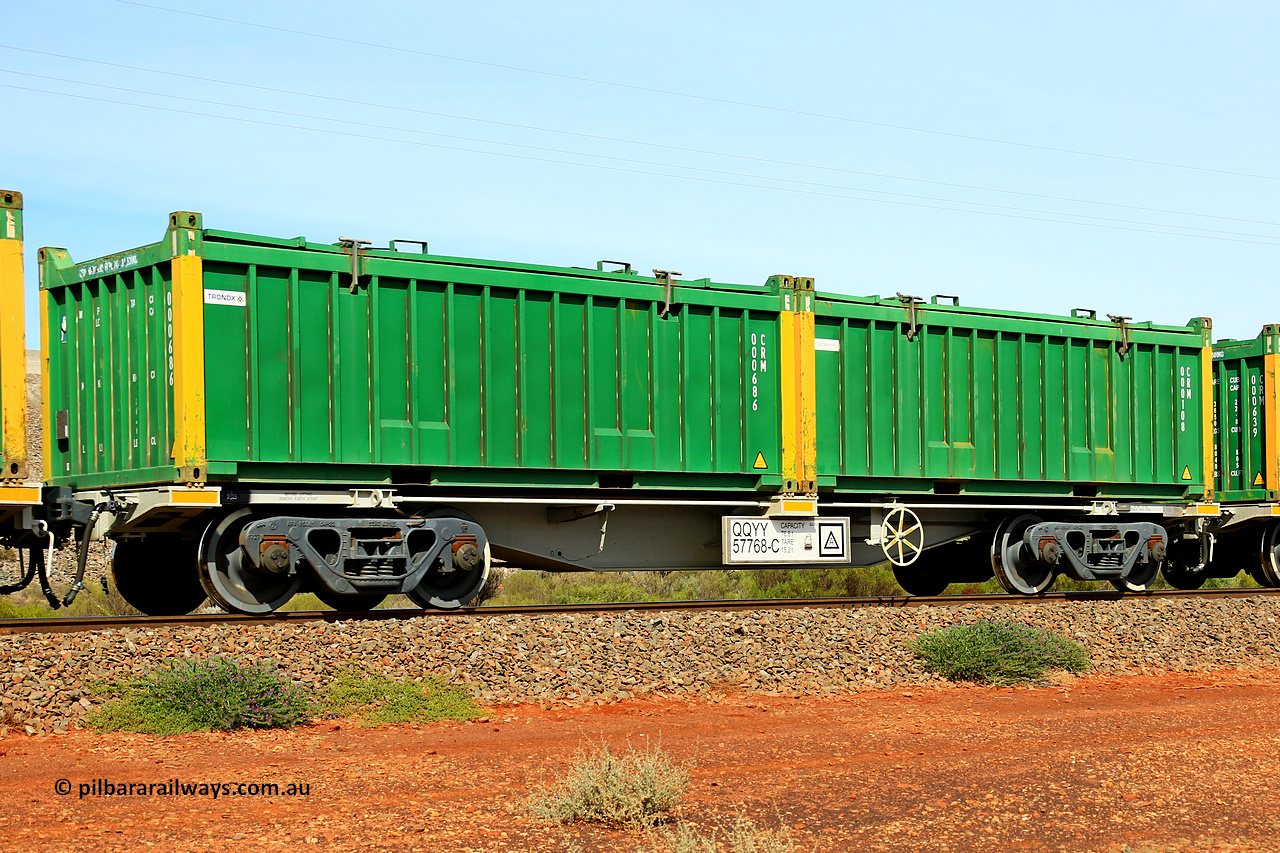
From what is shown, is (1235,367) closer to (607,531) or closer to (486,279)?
(607,531)

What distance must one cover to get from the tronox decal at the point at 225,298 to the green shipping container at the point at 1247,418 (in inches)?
567

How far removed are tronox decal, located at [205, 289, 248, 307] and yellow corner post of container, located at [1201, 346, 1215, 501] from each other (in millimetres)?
13146

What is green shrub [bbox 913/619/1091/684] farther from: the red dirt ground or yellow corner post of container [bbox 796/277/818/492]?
yellow corner post of container [bbox 796/277/818/492]

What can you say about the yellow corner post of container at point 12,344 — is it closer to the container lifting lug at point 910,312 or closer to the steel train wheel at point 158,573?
the steel train wheel at point 158,573

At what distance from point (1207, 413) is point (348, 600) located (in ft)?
40.4

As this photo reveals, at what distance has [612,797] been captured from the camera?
6.41 m

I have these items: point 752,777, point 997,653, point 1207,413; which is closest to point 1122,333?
point 1207,413

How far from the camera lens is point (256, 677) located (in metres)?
9.06

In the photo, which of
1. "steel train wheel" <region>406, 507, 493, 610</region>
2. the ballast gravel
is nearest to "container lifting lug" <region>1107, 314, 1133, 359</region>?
the ballast gravel

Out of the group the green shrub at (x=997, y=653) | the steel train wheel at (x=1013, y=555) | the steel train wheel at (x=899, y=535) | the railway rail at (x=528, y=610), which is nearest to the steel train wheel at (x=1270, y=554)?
the railway rail at (x=528, y=610)

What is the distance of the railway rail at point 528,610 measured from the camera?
35.6ft

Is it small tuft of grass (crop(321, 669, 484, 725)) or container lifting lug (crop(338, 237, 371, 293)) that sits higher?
container lifting lug (crop(338, 237, 371, 293))

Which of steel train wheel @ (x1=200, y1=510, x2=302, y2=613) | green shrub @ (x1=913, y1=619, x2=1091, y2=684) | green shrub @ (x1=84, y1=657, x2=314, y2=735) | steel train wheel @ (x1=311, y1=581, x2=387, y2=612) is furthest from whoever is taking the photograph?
steel train wheel @ (x1=311, y1=581, x2=387, y2=612)

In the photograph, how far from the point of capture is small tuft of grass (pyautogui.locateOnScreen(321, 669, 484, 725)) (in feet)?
30.5
